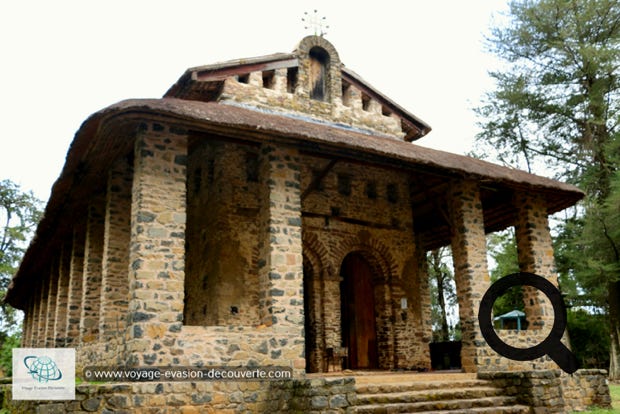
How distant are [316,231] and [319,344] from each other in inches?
91.0

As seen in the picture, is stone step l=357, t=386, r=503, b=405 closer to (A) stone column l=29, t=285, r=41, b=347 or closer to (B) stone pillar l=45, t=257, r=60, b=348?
(B) stone pillar l=45, t=257, r=60, b=348

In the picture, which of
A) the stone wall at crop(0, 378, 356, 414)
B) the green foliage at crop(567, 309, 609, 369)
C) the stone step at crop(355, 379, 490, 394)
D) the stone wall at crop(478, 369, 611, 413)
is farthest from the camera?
the green foliage at crop(567, 309, 609, 369)

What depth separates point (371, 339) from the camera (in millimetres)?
13148

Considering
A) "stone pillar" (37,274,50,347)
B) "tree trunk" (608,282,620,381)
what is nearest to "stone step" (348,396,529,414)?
"tree trunk" (608,282,620,381)

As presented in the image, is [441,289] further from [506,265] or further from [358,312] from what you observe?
[358,312]

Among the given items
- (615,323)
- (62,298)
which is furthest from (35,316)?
(615,323)

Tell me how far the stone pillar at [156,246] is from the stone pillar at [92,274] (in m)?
4.33

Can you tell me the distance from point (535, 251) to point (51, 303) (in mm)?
13332

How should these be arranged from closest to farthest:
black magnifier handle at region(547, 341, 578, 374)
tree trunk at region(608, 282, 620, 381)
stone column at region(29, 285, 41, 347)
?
black magnifier handle at region(547, 341, 578, 374)
tree trunk at region(608, 282, 620, 381)
stone column at region(29, 285, 41, 347)

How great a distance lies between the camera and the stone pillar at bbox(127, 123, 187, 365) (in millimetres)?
7625

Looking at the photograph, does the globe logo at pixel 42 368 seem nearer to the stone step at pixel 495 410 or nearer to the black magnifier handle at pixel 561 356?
the stone step at pixel 495 410

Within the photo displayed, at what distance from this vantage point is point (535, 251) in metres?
12.0

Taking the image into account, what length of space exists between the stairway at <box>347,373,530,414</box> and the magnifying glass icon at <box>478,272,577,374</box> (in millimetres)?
1478

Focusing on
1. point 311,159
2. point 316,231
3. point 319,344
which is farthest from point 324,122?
point 319,344
